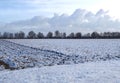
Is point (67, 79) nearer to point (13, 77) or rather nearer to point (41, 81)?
point (41, 81)

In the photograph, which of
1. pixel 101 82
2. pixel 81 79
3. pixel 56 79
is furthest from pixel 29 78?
pixel 101 82

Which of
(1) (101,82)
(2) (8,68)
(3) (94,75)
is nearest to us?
(1) (101,82)

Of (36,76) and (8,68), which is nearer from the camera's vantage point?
(36,76)

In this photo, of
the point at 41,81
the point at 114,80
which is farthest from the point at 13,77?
the point at 114,80

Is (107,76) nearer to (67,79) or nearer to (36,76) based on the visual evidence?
(67,79)

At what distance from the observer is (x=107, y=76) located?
1239 cm

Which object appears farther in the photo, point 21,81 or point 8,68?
point 8,68

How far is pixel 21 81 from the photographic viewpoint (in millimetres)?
11672

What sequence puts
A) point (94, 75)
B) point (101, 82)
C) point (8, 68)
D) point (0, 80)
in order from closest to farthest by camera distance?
point (101, 82) → point (0, 80) → point (94, 75) → point (8, 68)

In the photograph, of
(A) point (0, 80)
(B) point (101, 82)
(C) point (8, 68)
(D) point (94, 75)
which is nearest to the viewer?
(B) point (101, 82)

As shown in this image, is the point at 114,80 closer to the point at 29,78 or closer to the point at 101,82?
the point at 101,82

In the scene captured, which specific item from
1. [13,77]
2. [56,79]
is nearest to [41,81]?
[56,79]

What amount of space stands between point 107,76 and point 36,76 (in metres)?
3.76

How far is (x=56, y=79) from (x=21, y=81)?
5.70 feet
